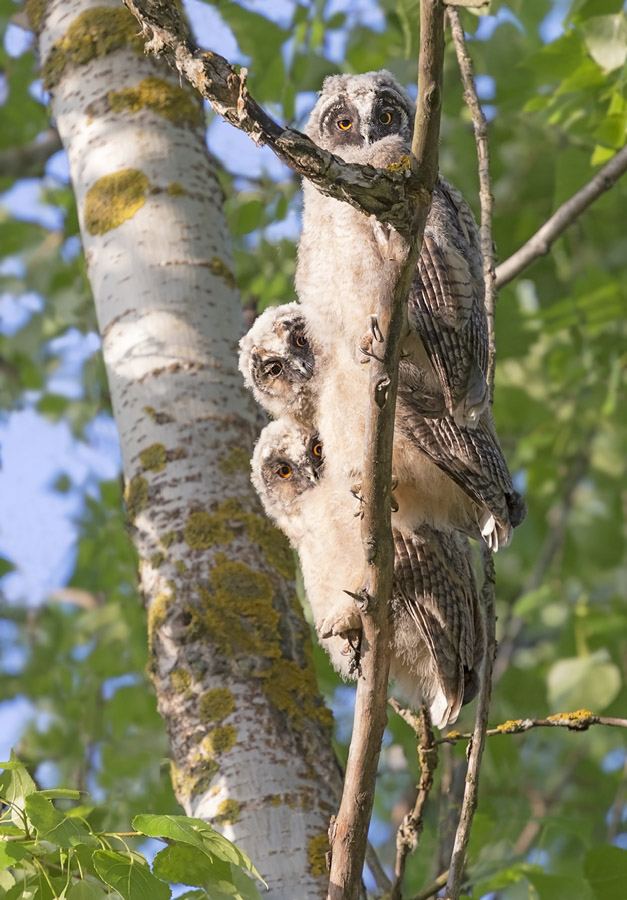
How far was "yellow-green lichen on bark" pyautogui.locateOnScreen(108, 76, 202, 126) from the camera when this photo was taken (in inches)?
91.8

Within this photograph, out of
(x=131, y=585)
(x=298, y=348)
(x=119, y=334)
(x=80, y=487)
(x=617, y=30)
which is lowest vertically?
(x=298, y=348)

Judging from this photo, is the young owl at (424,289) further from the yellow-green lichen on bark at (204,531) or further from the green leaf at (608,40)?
the green leaf at (608,40)

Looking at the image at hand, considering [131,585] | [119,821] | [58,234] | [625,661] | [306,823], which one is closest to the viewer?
[306,823]

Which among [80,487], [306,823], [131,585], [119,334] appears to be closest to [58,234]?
[80,487]

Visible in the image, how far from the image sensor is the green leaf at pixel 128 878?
3.82ft

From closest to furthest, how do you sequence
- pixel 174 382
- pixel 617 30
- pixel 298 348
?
pixel 298 348, pixel 174 382, pixel 617 30

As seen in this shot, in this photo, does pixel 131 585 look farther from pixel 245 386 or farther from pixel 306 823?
pixel 306 823

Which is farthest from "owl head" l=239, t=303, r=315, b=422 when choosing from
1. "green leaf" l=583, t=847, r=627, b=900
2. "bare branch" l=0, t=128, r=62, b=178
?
"bare branch" l=0, t=128, r=62, b=178

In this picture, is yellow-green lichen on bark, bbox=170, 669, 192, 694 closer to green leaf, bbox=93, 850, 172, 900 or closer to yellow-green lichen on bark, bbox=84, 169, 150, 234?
green leaf, bbox=93, 850, 172, 900

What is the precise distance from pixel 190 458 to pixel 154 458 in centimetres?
7

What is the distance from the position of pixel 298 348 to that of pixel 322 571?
0.41 m

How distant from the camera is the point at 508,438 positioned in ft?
16.7

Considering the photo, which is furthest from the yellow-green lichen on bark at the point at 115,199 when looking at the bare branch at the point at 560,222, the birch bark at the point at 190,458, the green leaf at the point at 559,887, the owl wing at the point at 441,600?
the green leaf at the point at 559,887

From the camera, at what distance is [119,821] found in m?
2.65
